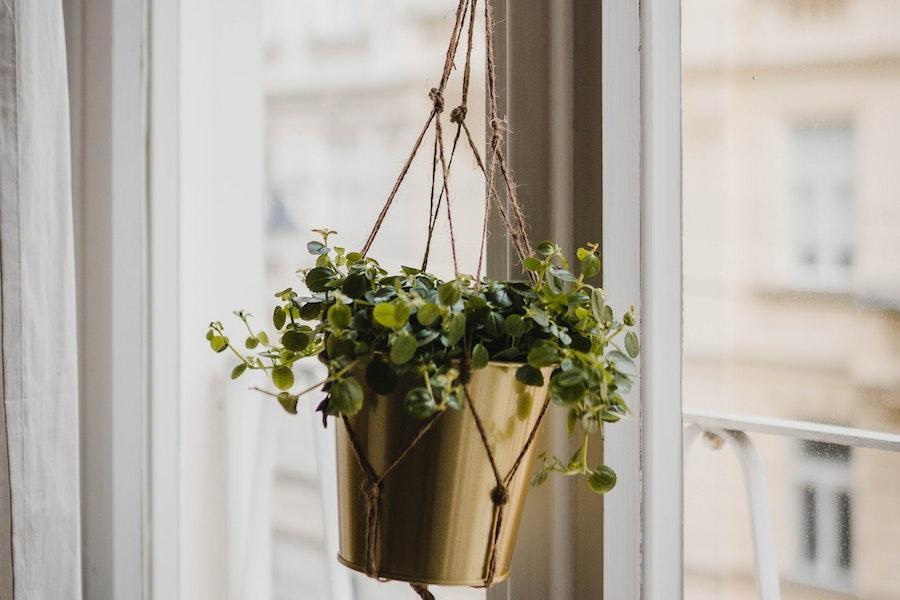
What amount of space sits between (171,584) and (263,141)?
0.98 meters

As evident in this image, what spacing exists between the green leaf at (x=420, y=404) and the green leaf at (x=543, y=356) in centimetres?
9

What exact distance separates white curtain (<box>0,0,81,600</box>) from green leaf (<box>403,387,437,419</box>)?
874 millimetres

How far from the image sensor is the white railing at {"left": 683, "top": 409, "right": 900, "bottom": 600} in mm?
898

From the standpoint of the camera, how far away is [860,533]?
34.6 inches

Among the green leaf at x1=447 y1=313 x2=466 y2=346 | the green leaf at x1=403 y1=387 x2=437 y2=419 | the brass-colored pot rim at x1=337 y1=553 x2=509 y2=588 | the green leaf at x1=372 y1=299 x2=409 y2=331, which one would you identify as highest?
the green leaf at x1=372 y1=299 x2=409 y2=331

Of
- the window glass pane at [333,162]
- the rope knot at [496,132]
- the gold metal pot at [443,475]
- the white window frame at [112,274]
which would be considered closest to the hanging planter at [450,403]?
the gold metal pot at [443,475]

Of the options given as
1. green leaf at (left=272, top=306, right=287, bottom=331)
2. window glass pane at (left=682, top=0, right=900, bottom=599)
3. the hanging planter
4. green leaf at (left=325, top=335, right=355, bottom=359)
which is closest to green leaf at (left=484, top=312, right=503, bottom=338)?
the hanging planter

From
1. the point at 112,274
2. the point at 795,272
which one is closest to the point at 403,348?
the point at 795,272

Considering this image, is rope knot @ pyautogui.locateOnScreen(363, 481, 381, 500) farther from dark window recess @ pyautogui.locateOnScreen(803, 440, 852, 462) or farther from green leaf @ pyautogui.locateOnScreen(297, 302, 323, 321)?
dark window recess @ pyautogui.locateOnScreen(803, 440, 852, 462)

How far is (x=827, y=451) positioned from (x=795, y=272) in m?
0.23

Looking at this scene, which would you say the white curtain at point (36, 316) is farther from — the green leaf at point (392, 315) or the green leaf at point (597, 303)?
the green leaf at point (597, 303)

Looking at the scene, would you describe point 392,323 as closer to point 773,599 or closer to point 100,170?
point 773,599

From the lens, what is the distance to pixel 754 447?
946 mm

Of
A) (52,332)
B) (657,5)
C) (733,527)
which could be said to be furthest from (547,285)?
(52,332)
